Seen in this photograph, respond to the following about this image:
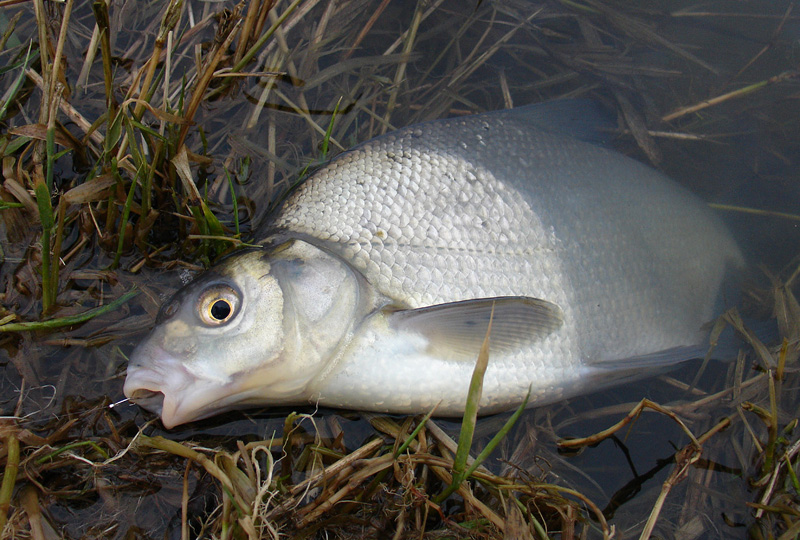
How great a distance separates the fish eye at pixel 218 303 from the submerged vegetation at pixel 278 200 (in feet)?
1.37

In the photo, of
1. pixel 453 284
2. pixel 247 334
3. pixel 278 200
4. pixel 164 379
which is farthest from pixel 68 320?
pixel 453 284

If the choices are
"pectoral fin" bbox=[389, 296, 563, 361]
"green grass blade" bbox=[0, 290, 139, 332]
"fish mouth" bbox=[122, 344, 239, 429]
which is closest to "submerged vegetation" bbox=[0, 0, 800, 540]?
"green grass blade" bbox=[0, 290, 139, 332]

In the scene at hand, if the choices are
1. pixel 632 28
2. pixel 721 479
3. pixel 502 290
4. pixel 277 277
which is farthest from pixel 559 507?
pixel 632 28

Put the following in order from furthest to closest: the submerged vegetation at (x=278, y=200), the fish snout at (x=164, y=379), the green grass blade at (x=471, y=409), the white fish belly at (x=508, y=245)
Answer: the white fish belly at (x=508, y=245)
the submerged vegetation at (x=278, y=200)
the fish snout at (x=164, y=379)
the green grass blade at (x=471, y=409)

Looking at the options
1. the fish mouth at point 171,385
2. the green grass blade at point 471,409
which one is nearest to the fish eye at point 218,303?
the fish mouth at point 171,385

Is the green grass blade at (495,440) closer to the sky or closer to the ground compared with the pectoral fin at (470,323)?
closer to the ground

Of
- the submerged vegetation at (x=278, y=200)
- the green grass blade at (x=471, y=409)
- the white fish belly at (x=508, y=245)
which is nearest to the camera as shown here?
the green grass blade at (x=471, y=409)

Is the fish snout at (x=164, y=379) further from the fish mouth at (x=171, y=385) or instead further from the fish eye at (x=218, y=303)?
the fish eye at (x=218, y=303)

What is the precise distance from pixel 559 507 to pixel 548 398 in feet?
1.42

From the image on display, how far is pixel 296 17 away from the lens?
9.11ft

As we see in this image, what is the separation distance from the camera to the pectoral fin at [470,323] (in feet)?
5.88

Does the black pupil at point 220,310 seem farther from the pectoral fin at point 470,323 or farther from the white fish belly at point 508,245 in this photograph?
the pectoral fin at point 470,323

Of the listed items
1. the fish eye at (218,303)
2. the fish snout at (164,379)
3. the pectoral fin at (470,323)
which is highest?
the fish eye at (218,303)

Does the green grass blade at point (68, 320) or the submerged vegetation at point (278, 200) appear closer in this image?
the submerged vegetation at point (278, 200)
